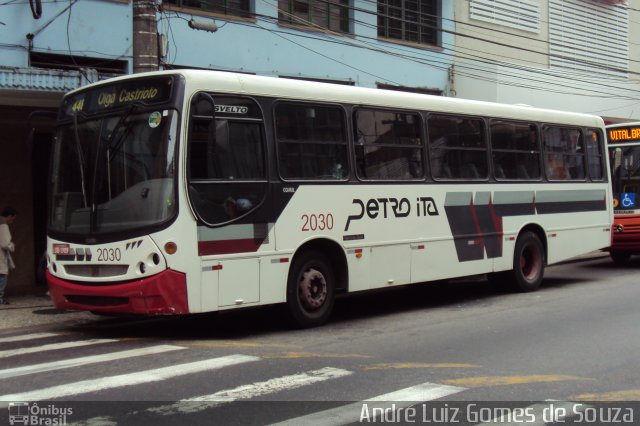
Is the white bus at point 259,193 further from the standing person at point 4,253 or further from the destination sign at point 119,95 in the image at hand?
the standing person at point 4,253

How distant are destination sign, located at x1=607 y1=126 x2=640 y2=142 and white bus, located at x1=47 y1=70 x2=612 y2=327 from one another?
22.0 feet

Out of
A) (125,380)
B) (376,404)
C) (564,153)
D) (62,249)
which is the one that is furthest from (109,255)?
(564,153)

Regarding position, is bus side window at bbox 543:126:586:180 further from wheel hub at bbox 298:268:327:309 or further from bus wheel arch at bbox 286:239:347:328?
wheel hub at bbox 298:268:327:309

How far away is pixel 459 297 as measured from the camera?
12781 millimetres

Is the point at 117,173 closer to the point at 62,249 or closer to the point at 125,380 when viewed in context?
the point at 62,249

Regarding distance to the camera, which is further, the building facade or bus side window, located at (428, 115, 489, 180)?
the building facade

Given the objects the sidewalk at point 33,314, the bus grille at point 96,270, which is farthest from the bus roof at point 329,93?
the sidewalk at point 33,314

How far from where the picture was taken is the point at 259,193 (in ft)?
29.2

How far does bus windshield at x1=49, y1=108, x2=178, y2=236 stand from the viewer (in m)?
8.26

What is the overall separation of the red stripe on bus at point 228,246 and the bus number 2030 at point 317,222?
30.2 inches

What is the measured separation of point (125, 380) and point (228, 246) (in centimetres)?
229

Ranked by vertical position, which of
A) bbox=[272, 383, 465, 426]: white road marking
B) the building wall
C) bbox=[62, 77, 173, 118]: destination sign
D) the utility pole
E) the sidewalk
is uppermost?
the building wall

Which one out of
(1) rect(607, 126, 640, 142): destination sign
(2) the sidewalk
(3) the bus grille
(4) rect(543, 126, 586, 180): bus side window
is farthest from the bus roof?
(1) rect(607, 126, 640, 142): destination sign

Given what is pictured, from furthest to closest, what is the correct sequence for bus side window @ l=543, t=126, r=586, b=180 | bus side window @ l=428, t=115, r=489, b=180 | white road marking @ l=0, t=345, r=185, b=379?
bus side window @ l=543, t=126, r=586, b=180
bus side window @ l=428, t=115, r=489, b=180
white road marking @ l=0, t=345, r=185, b=379
